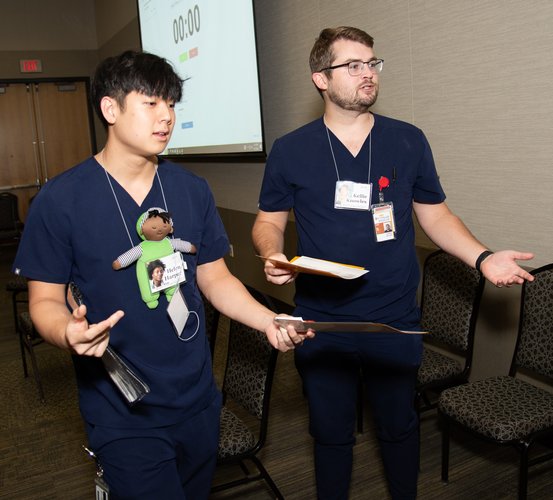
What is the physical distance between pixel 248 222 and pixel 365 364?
2976 millimetres

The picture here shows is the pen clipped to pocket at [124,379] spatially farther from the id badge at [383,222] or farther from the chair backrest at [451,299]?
the chair backrest at [451,299]

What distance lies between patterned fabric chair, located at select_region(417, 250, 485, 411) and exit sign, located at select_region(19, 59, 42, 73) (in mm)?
7634

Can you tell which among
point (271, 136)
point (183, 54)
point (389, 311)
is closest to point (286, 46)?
point (271, 136)

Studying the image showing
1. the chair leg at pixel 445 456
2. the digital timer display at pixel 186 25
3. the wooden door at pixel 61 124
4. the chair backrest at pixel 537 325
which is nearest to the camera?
the chair backrest at pixel 537 325

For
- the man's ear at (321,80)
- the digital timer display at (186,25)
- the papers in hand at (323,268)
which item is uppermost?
the digital timer display at (186,25)

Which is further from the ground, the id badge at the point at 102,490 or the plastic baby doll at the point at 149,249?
the plastic baby doll at the point at 149,249

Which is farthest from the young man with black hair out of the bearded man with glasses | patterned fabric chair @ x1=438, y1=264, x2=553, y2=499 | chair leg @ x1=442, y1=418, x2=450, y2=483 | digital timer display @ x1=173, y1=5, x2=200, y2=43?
digital timer display @ x1=173, y1=5, x2=200, y2=43

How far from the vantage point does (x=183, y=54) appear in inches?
192

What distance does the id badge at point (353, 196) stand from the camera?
182 centimetres

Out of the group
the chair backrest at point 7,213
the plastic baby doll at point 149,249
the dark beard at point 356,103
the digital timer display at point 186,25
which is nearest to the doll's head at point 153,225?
the plastic baby doll at point 149,249

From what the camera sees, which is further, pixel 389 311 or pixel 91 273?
pixel 389 311

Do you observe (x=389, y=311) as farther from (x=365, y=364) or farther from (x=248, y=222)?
(x=248, y=222)

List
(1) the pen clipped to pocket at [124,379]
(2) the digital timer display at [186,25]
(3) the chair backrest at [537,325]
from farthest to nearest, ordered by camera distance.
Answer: (2) the digital timer display at [186,25] < (3) the chair backrest at [537,325] < (1) the pen clipped to pocket at [124,379]

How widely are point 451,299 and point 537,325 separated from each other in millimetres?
415
